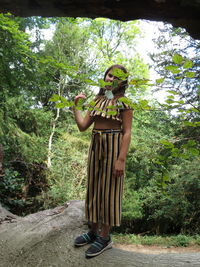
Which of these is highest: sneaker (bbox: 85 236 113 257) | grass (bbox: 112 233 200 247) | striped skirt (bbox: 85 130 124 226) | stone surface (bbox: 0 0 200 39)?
stone surface (bbox: 0 0 200 39)

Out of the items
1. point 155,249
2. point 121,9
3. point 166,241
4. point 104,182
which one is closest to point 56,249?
point 104,182

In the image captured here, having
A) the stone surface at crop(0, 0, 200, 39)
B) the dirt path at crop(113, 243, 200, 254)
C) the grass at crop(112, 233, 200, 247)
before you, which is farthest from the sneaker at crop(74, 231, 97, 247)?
the grass at crop(112, 233, 200, 247)

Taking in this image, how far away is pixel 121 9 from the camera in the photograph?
0.88 meters

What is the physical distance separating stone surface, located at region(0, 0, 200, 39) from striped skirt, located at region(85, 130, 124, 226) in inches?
46.8

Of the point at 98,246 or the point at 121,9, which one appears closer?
the point at 121,9

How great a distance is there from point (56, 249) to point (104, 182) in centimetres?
75

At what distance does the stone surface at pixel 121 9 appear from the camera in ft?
2.72

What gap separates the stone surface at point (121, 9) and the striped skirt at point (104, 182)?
119 centimetres

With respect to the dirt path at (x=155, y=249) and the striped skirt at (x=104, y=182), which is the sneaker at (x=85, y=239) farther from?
the dirt path at (x=155, y=249)

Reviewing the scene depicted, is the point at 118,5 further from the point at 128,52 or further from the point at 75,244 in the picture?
the point at 128,52

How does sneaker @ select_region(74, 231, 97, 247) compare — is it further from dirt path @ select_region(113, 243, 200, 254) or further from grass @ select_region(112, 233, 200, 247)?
grass @ select_region(112, 233, 200, 247)

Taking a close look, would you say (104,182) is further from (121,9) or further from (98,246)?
(121,9)

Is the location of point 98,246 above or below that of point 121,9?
below

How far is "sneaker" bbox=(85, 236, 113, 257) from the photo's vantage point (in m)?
1.88
